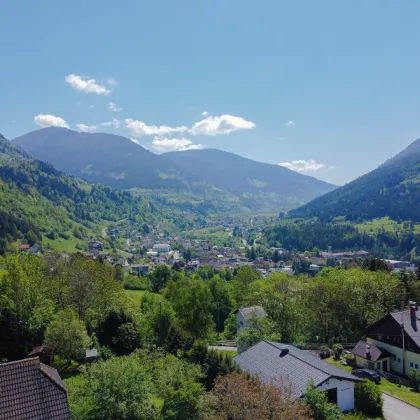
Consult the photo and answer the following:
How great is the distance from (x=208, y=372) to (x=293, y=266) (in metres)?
169

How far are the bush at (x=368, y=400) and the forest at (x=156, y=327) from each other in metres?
9.08

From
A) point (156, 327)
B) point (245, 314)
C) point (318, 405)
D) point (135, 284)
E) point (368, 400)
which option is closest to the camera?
point (318, 405)

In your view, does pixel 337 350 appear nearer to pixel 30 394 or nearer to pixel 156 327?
pixel 156 327

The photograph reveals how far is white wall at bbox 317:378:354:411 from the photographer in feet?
101

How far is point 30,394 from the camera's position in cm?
2328

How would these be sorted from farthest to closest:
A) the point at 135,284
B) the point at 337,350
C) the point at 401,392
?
1. the point at 135,284
2. the point at 337,350
3. the point at 401,392

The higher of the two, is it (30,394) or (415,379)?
(30,394)

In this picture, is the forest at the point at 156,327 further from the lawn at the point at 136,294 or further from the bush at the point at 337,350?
the lawn at the point at 136,294

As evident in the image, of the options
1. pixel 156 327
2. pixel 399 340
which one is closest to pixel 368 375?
pixel 399 340

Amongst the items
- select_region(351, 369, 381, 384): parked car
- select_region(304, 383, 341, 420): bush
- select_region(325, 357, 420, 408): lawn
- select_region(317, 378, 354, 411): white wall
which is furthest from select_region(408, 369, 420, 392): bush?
select_region(304, 383, 341, 420): bush

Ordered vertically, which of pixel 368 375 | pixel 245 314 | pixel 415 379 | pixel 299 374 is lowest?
pixel 415 379

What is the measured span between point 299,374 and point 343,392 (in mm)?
4264

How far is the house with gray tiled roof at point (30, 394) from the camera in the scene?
22.4 meters

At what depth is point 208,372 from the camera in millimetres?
33219
